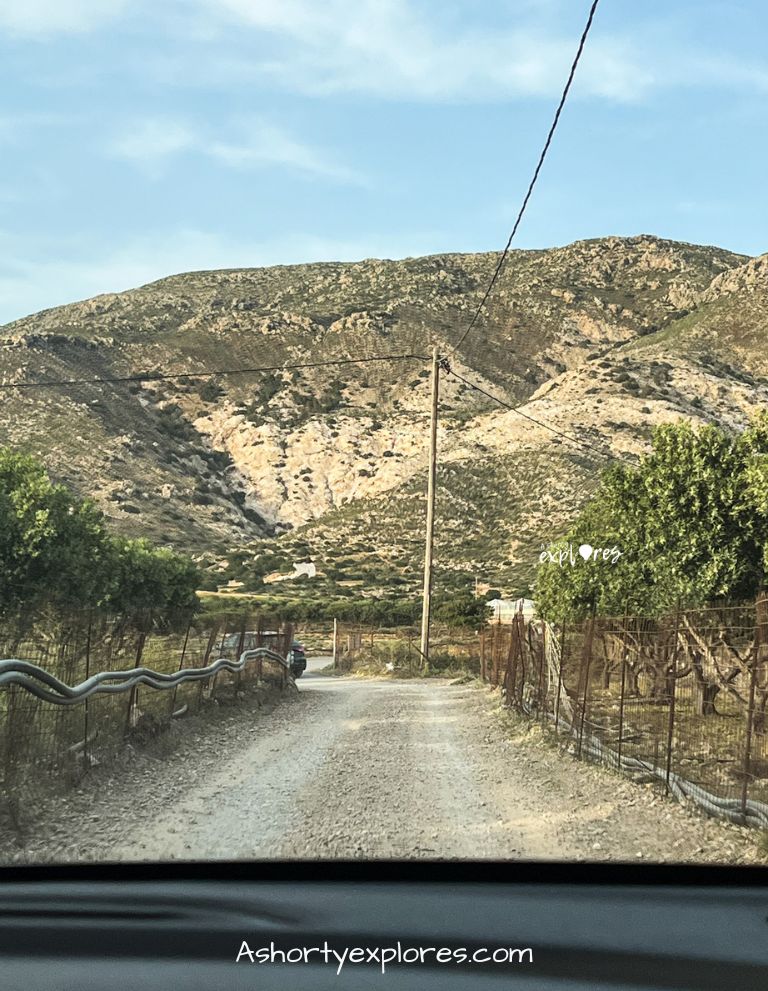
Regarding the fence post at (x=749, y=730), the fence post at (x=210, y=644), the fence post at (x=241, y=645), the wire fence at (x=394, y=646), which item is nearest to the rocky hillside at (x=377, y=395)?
the wire fence at (x=394, y=646)

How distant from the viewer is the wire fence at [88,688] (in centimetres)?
732

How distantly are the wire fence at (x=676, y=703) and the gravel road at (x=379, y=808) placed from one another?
0.29 metres

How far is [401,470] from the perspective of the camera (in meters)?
75.8

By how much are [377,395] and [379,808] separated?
277ft

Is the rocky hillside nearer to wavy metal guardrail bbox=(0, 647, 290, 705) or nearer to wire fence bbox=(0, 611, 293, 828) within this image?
wire fence bbox=(0, 611, 293, 828)

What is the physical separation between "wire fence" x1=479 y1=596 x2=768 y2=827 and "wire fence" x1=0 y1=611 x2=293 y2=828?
4509mm

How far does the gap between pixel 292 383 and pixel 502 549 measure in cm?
3895

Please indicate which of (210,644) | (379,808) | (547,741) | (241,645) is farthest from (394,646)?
(379,808)

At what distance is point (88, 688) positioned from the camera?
306 inches

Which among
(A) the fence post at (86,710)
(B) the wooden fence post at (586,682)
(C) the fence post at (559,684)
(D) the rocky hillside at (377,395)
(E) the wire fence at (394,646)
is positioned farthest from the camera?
(D) the rocky hillside at (377,395)

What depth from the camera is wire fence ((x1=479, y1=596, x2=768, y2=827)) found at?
23.6ft

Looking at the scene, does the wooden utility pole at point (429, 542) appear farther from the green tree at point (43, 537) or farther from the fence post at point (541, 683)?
the fence post at point (541, 683)

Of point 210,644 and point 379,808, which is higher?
point 210,644

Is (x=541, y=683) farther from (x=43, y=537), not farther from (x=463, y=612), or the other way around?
(x=463, y=612)
